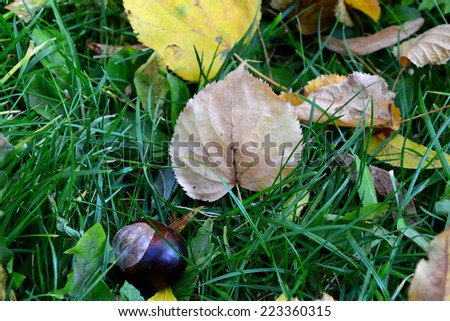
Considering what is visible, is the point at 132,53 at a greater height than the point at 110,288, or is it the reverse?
the point at 132,53

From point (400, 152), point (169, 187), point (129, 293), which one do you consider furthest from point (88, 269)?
point (400, 152)

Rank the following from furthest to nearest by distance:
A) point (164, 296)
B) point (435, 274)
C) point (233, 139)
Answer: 1. point (233, 139)
2. point (164, 296)
3. point (435, 274)

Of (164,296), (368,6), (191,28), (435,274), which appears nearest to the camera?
(435,274)

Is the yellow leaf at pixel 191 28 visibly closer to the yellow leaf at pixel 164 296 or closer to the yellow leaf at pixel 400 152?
the yellow leaf at pixel 400 152

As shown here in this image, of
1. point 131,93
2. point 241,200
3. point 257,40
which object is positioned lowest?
point 241,200

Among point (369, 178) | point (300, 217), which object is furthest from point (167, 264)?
point (369, 178)

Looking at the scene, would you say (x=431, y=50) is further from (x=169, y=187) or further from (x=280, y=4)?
(x=169, y=187)
